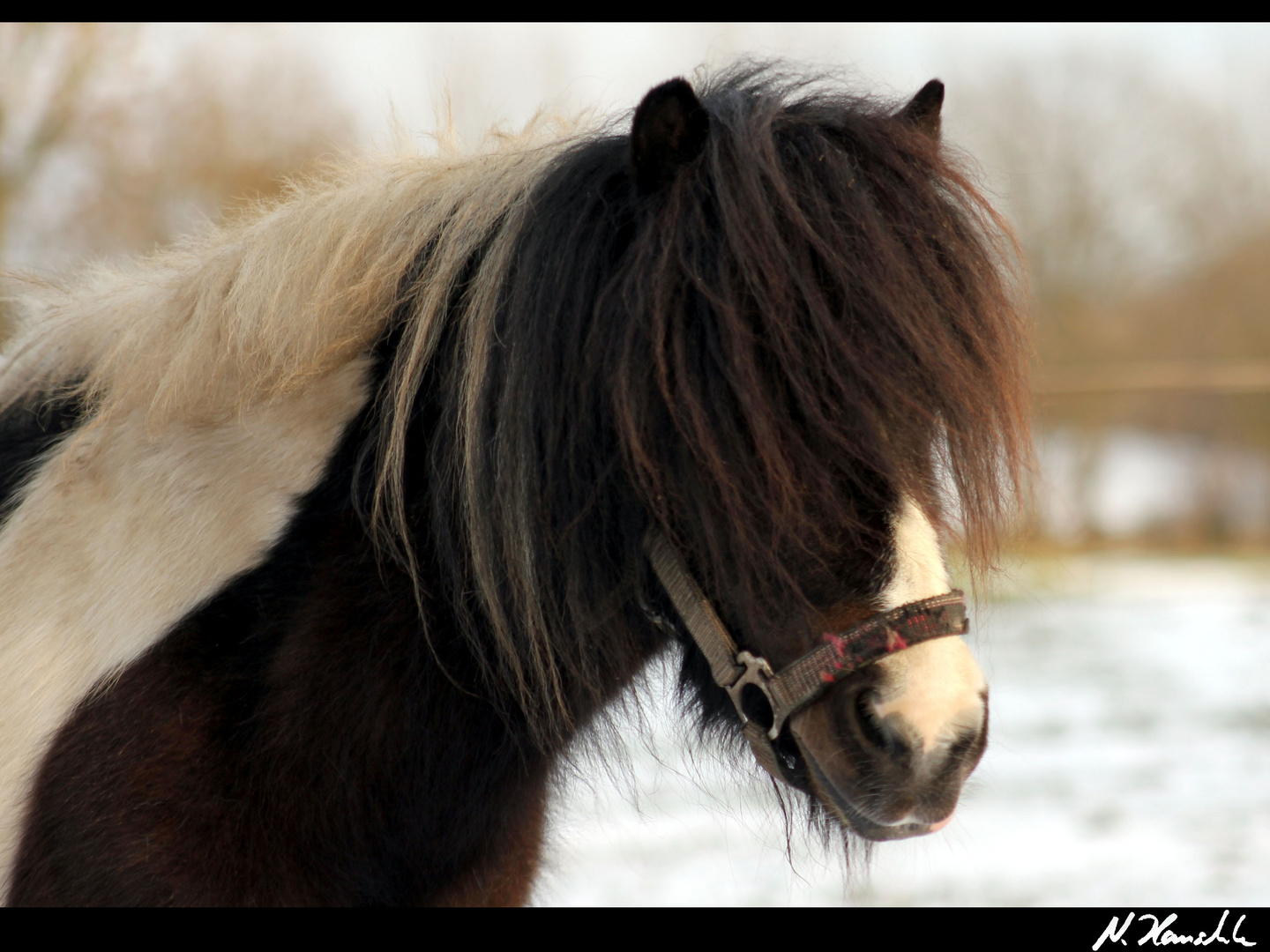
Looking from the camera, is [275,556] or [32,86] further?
[32,86]

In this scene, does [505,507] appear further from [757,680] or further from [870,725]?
[870,725]

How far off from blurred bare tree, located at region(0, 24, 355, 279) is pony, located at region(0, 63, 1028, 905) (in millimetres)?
8157

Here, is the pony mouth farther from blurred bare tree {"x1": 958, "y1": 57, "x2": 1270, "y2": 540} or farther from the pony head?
blurred bare tree {"x1": 958, "y1": 57, "x2": 1270, "y2": 540}

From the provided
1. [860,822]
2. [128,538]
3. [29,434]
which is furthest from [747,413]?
[29,434]

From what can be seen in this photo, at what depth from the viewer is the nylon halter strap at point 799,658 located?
1160 mm

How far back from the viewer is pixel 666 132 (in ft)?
4.05

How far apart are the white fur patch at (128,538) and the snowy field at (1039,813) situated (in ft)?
2.07

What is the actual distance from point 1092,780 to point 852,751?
3.92m

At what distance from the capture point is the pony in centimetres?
118

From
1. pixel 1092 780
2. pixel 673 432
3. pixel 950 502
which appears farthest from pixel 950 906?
pixel 673 432

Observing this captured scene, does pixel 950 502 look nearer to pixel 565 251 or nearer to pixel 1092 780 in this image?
pixel 565 251

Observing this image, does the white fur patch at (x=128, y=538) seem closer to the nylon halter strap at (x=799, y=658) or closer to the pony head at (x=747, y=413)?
the pony head at (x=747, y=413)

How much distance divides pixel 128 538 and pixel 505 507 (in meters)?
0.53
